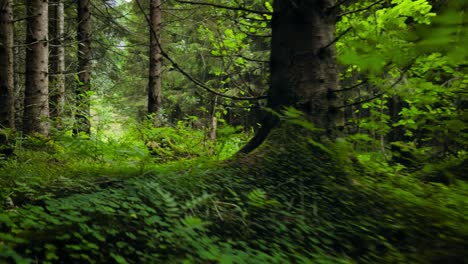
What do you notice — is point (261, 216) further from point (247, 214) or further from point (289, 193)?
point (289, 193)

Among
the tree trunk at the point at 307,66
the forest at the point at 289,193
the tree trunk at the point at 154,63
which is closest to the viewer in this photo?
the forest at the point at 289,193

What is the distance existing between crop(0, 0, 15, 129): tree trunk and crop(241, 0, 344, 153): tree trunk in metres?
3.43

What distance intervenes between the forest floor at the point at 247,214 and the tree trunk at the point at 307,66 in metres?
0.32

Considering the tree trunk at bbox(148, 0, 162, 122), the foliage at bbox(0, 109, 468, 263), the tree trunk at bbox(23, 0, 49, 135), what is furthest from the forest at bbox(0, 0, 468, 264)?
the tree trunk at bbox(148, 0, 162, 122)

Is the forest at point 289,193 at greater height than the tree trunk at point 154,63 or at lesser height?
lesser

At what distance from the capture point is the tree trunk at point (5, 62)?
4.35 meters

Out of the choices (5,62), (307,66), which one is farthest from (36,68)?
(307,66)

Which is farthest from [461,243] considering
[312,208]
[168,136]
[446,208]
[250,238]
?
[168,136]

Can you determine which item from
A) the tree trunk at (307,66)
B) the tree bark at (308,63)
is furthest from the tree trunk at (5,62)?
the tree bark at (308,63)

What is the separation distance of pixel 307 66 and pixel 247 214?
167cm

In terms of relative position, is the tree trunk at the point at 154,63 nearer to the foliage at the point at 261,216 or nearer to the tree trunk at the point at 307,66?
the tree trunk at the point at 307,66

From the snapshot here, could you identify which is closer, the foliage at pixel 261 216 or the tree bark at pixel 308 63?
the foliage at pixel 261 216

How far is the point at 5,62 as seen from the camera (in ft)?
14.5

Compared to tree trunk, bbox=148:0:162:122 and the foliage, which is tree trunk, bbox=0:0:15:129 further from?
tree trunk, bbox=148:0:162:122
